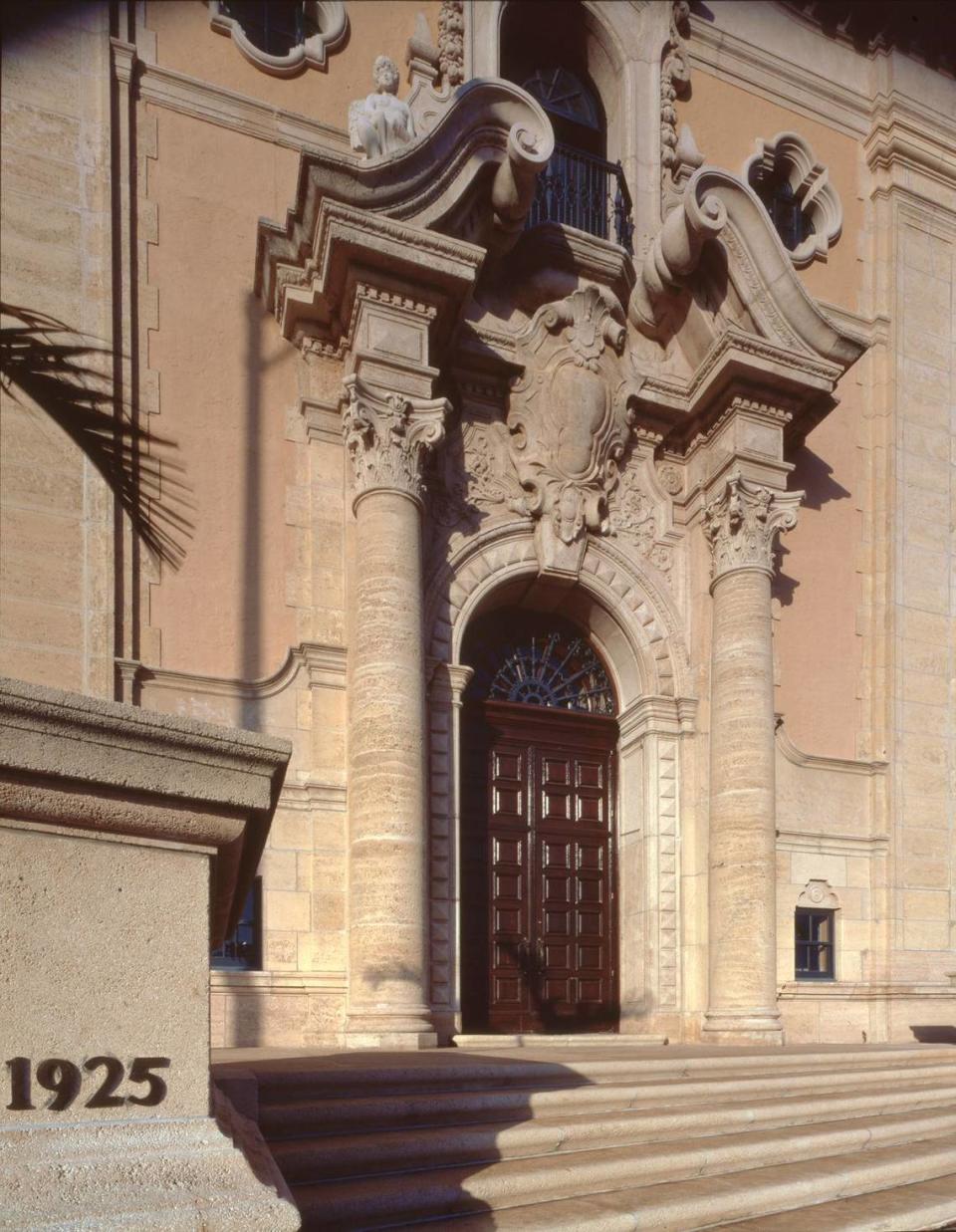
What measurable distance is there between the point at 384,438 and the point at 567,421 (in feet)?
8.69

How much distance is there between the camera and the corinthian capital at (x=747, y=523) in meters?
11.8

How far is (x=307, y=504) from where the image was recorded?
34.9 feet

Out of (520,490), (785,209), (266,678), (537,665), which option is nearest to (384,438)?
(520,490)

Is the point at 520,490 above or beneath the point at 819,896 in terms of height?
above

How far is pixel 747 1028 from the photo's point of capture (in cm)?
1052

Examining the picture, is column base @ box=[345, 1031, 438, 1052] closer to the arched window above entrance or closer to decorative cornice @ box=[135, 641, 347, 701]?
decorative cornice @ box=[135, 641, 347, 701]

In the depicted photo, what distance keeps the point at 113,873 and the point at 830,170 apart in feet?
50.6

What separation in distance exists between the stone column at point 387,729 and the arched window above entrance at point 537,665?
225cm

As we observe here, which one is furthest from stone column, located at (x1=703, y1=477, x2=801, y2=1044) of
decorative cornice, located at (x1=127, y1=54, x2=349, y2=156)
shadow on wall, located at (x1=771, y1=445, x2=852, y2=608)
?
decorative cornice, located at (x1=127, y1=54, x2=349, y2=156)

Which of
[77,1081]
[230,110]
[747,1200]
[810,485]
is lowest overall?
[747,1200]

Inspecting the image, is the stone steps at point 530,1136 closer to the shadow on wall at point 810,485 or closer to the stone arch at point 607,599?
the stone arch at point 607,599

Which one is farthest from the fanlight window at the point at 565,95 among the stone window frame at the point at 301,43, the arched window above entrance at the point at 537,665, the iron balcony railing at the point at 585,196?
the arched window above entrance at the point at 537,665

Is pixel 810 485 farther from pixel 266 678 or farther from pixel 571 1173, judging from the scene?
pixel 571 1173

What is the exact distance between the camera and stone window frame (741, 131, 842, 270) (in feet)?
47.1
